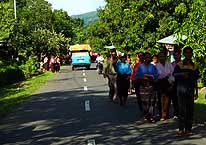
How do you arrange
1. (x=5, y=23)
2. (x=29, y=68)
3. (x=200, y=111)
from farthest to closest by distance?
(x=5, y=23), (x=29, y=68), (x=200, y=111)

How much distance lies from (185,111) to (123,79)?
20.2 ft

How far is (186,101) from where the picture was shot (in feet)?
33.7

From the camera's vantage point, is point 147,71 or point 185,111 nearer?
point 185,111

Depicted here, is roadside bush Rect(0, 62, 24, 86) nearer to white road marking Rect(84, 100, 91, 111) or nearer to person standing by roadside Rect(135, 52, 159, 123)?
white road marking Rect(84, 100, 91, 111)

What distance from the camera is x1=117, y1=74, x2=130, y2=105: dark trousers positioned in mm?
16219

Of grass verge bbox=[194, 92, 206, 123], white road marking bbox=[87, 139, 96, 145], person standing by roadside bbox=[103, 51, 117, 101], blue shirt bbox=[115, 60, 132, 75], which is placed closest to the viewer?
white road marking bbox=[87, 139, 96, 145]

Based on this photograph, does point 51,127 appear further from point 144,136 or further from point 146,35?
point 146,35

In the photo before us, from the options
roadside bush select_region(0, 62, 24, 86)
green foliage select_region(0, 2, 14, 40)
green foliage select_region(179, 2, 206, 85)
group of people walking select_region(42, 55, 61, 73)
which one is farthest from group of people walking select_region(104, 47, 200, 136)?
group of people walking select_region(42, 55, 61, 73)

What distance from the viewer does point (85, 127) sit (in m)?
11.6

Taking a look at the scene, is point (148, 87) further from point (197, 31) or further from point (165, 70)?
point (197, 31)

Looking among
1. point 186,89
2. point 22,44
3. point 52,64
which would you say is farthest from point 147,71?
point 52,64

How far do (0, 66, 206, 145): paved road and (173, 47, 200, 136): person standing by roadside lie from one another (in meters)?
0.30

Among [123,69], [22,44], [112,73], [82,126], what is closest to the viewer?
[82,126]

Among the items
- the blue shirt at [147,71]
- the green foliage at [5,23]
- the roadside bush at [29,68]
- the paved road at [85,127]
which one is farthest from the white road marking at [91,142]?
the green foliage at [5,23]
